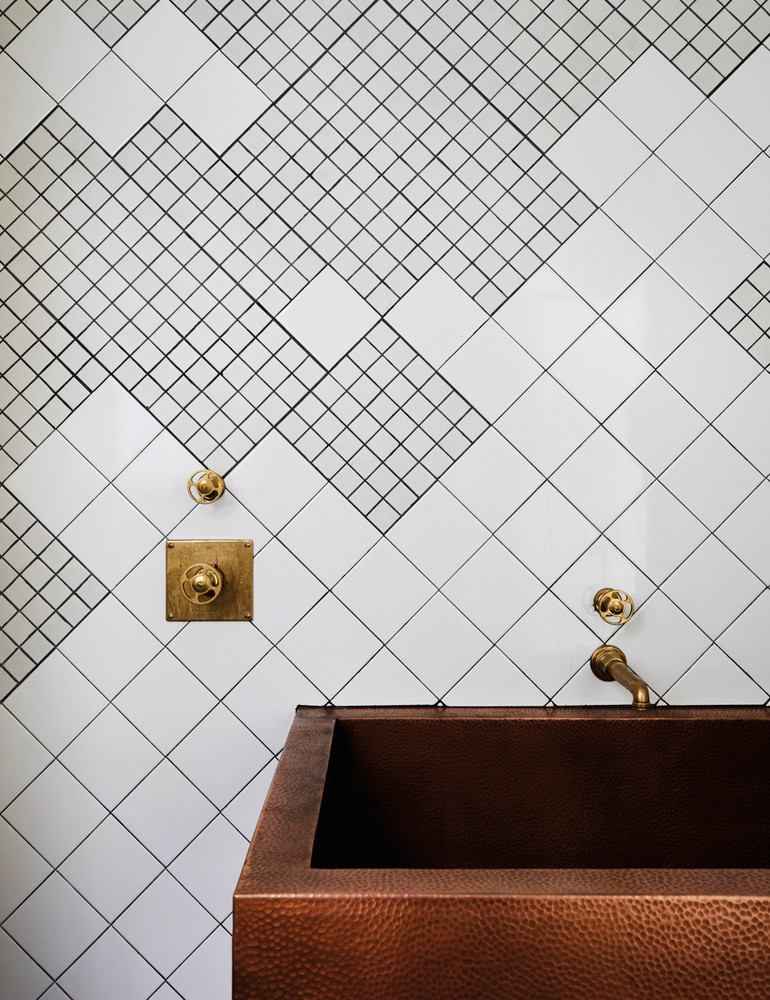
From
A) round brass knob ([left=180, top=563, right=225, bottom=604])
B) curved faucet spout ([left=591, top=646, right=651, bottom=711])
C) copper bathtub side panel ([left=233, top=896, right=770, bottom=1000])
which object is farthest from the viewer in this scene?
round brass knob ([left=180, top=563, right=225, bottom=604])

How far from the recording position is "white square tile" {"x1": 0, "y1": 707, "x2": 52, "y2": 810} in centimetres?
123

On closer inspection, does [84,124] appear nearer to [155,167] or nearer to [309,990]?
[155,167]

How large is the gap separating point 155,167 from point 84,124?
5.9 inches

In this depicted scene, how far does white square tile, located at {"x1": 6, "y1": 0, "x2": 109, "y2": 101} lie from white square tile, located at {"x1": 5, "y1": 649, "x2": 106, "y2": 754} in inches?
41.0

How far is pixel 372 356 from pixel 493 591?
48cm

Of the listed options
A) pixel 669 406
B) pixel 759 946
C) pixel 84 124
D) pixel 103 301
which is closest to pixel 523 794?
pixel 759 946

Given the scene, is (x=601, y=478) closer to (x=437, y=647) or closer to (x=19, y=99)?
(x=437, y=647)

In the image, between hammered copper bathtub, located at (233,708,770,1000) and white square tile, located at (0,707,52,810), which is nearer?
hammered copper bathtub, located at (233,708,770,1000)

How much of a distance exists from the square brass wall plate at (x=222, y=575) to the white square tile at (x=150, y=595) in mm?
14

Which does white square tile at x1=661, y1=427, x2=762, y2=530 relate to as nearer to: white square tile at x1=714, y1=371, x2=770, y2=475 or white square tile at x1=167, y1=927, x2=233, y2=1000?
white square tile at x1=714, y1=371, x2=770, y2=475

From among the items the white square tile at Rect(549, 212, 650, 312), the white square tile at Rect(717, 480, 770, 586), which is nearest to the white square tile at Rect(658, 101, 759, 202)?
the white square tile at Rect(549, 212, 650, 312)

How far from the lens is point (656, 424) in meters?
1.25

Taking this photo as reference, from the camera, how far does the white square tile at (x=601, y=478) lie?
1.25 m

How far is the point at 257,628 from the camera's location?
1.23m
